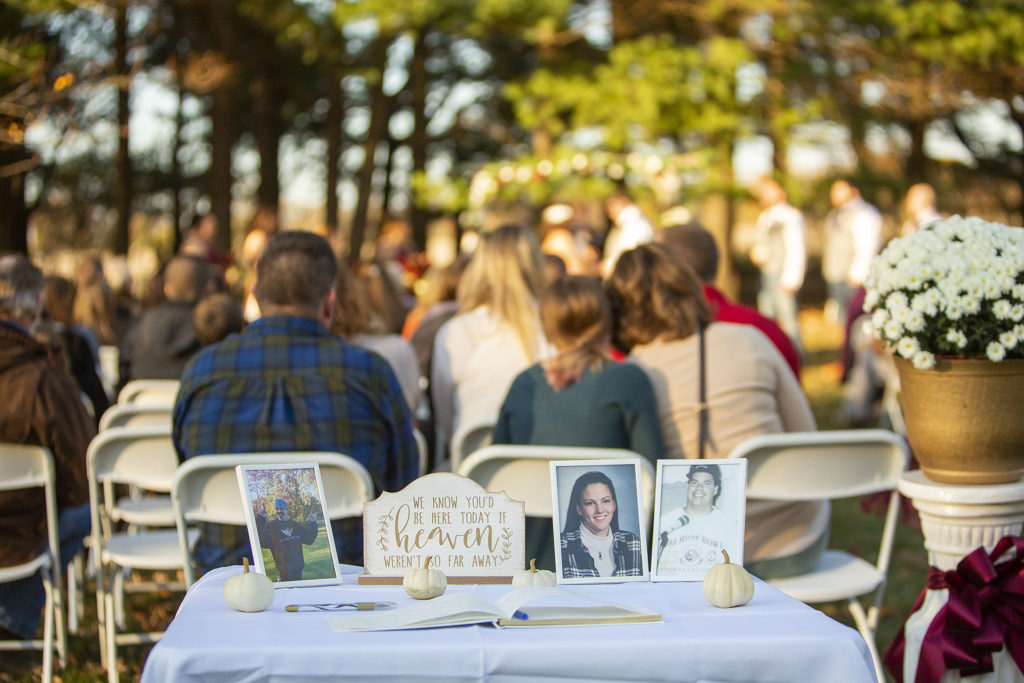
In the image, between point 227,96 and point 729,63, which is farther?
point 227,96

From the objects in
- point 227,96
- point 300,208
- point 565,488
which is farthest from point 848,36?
point 300,208

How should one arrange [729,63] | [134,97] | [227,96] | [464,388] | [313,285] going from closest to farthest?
1. [313,285]
2. [464,388]
3. [729,63]
4. [227,96]
5. [134,97]

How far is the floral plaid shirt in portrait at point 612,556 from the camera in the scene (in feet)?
6.91

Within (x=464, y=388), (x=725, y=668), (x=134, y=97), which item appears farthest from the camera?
(x=134, y=97)

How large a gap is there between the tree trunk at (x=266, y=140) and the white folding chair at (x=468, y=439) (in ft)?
50.4

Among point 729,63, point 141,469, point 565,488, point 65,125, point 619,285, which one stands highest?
point 729,63

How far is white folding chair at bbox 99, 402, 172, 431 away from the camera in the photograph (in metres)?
4.28

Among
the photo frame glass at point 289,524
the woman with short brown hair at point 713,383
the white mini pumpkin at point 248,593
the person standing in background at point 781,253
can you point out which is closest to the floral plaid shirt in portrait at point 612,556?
the photo frame glass at point 289,524

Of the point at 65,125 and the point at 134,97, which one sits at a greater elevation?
the point at 134,97

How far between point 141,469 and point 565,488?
2208mm

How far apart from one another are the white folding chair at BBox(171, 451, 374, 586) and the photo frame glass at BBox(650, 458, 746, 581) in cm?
115

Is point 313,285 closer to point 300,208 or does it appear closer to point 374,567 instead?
point 374,567

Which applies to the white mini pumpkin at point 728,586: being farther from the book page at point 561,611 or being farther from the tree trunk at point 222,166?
the tree trunk at point 222,166

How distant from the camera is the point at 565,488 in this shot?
2.10 m
